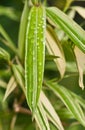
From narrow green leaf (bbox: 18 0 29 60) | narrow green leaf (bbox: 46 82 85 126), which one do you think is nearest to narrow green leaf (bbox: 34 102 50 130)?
narrow green leaf (bbox: 46 82 85 126)

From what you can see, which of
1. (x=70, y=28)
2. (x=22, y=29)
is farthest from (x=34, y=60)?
(x=22, y=29)

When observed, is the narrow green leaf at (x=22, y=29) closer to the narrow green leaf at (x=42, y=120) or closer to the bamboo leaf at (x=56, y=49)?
the bamboo leaf at (x=56, y=49)

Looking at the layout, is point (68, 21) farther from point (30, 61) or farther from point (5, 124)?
point (5, 124)

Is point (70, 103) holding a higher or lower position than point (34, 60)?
lower

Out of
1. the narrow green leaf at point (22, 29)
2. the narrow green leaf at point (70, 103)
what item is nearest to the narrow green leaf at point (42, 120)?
the narrow green leaf at point (70, 103)

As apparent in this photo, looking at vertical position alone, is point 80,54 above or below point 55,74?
above

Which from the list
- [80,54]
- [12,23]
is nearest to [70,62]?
[80,54]

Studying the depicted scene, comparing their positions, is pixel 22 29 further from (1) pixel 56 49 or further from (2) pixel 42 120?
(2) pixel 42 120

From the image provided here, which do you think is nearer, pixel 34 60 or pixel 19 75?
pixel 34 60
